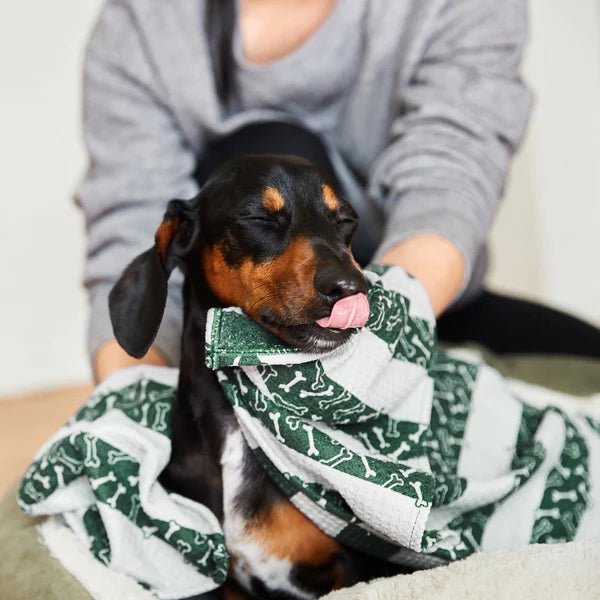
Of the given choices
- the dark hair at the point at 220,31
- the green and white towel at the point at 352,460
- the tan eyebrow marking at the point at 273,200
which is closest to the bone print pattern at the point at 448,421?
the green and white towel at the point at 352,460

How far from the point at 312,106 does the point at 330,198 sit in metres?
0.71

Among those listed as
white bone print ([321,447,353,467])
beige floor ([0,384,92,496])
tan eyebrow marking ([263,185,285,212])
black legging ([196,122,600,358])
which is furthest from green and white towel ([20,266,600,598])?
beige floor ([0,384,92,496])

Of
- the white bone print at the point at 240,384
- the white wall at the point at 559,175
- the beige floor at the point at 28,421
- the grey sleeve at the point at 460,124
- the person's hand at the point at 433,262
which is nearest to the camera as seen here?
the white bone print at the point at 240,384

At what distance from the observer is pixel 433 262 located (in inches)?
48.8

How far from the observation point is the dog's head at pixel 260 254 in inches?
33.4

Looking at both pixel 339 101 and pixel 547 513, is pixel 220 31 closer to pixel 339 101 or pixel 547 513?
pixel 339 101

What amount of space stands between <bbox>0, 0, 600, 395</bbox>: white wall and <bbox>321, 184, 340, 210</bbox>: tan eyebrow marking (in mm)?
1823

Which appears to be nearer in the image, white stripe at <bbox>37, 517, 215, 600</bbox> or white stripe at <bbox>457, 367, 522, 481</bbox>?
white stripe at <bbox>37, 517, 215, 600</bbox>

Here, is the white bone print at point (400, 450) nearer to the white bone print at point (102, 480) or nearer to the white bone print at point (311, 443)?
the white bone print at point (311, 443)

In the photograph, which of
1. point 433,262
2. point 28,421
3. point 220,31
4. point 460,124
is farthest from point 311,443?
point 28,421

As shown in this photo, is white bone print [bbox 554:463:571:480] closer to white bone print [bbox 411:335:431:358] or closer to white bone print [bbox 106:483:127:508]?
white bone print [bbox 411:335:431:358]

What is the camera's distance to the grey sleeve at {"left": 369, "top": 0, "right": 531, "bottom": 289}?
1347 millimetres

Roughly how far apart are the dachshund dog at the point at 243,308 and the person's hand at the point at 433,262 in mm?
251

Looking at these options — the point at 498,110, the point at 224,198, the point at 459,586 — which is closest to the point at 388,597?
the point at 459,586
